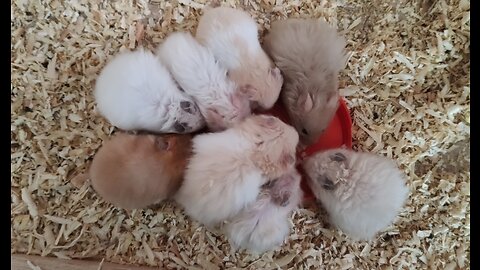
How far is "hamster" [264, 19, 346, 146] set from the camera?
6.73 feet

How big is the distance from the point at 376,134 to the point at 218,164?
675 millimetres

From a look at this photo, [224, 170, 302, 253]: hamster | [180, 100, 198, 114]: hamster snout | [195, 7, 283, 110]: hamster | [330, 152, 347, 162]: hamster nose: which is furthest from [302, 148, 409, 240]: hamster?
[180, 100, 198, 114]: hamster snout

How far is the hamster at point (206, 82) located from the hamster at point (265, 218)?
10.8 inches

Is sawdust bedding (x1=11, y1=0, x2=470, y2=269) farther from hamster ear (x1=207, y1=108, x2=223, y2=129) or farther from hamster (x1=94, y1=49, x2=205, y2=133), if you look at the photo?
hamster ear (x1=207, y1=108, x2=223, y2=129)

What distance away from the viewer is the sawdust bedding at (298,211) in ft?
6.75

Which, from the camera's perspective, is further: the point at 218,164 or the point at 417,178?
the point at 417,178

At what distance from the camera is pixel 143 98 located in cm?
192

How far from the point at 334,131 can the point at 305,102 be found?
0.23 meters

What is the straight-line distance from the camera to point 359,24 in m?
2.33

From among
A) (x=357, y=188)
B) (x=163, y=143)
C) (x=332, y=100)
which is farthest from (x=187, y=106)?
(x=357, y=188)

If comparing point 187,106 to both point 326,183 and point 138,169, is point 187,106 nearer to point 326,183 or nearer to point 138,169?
point 138,169

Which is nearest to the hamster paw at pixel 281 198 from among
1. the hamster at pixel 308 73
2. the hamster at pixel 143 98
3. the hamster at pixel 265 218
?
the hamster at pixel 265 218
